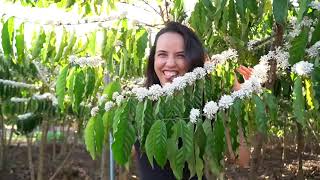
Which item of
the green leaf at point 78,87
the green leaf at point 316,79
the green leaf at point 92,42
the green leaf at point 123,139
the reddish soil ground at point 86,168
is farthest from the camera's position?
the reddish soil ground at point 86,168

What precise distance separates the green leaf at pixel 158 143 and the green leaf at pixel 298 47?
409 millimetres

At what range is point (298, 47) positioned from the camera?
1326 mm

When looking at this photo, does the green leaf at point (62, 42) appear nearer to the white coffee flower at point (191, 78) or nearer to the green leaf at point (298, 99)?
the white coffee flower at point (191, 78)

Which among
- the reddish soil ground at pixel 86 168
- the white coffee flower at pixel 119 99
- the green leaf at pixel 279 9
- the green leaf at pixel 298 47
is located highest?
the green leaf at pixel 279 9

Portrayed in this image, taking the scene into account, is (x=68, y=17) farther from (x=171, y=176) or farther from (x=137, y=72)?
(x=171, y=176)

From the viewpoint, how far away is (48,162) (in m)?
8.62

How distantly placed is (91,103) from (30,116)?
6.45 feet

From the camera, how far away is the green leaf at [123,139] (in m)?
1.30

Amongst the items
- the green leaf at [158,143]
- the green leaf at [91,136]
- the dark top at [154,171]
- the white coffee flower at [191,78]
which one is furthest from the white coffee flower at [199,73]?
the dark top at [154,171]

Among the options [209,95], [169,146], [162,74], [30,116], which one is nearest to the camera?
[169,146]

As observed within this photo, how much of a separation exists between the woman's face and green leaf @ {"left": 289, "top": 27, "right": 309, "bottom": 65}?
51 cm

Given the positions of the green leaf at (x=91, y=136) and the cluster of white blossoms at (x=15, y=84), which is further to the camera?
the cluster of white blossoms at (x=15, y=84)

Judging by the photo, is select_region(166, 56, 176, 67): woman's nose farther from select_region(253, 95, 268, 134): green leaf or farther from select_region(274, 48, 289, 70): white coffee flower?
select_region(253, 95, 268, 134): green leaf

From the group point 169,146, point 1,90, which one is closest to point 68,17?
point 169,146
